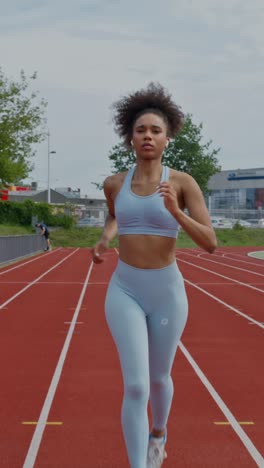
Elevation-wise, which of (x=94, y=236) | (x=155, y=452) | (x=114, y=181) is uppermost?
(x=114, y=181)

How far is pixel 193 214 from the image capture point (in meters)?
4.18

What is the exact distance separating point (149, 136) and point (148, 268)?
0.68 m

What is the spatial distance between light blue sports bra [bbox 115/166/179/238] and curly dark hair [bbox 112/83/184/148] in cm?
45

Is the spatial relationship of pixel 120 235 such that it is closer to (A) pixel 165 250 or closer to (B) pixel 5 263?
(A) pixel 165 250

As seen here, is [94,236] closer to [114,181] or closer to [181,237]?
[181,237]

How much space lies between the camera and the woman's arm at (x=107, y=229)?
4.44m

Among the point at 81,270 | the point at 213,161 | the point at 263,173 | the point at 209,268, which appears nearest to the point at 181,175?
the point at 81,270

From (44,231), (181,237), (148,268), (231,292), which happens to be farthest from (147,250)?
(181,237)

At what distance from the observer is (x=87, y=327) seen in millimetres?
11719

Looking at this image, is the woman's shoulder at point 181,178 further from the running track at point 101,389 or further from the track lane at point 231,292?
the track lane at point 231,292

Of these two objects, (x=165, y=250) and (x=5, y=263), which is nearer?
(x=165, y=250)

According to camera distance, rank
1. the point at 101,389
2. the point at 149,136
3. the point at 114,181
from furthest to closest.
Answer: the point at 101,389 → the point at 114,181 → the point at 149,136

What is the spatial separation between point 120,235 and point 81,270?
22.5m

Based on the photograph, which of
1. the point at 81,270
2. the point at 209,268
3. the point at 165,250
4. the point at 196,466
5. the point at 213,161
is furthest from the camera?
the point at 213,161
